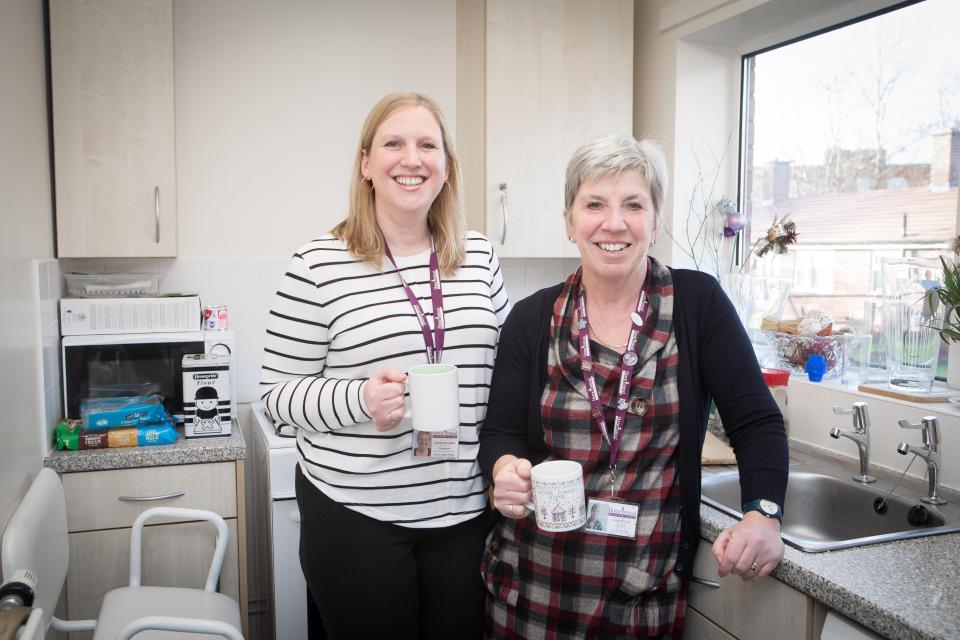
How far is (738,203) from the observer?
9.13 ft

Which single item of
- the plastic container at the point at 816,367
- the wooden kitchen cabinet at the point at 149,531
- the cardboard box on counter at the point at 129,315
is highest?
the cardboard box on counter at the point at 129,315

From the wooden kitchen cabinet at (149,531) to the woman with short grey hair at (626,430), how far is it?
3.94 feet

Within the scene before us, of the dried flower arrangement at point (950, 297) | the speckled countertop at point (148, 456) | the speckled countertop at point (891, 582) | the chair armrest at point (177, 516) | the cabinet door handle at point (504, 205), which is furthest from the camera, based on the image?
the cabinet door handle at point (504, 205)

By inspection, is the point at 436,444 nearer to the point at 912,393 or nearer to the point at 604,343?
the point at 604,343

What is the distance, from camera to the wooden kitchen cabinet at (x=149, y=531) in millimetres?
2119

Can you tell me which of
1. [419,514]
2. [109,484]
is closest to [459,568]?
[419,514]

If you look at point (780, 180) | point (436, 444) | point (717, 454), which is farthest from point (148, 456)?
point (780, 180)

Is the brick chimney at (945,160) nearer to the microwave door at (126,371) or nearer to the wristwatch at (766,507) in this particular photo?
the wristwatch at (766,507)

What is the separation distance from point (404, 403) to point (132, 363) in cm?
145

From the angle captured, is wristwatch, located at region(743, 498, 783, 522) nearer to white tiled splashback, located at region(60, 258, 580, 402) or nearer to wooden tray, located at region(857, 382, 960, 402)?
wooden tray, located at region(857, 382, 960, 402)

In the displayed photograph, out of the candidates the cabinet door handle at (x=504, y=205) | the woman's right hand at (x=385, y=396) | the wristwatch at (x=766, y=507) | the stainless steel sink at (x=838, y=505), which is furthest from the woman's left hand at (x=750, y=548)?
the cabinet door handle at (x=504, y=205)

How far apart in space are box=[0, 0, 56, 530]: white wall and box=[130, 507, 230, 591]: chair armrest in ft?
0.98

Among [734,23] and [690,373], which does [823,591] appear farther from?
[734,23]

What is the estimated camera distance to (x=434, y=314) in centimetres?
139
